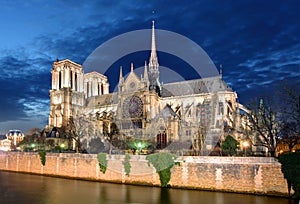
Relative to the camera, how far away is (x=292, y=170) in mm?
17938

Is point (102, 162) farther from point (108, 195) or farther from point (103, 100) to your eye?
point (103, 100)

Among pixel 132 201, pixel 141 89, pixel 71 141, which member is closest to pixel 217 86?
pixel 141 89

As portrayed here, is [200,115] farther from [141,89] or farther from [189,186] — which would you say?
[189,186]

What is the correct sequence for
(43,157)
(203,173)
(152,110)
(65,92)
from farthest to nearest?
(65,92)
(152,110)
(43,157)
(203,173)

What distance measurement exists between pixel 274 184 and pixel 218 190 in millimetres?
3766

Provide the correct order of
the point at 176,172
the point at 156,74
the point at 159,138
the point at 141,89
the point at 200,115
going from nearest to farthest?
the point at 176,172
the point at 159,138
the point at 200,115
the point at 141,89
the point at 156,74

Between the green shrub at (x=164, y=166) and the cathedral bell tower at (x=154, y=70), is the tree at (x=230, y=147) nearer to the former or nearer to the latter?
the green shrub at (x=164, y=166)

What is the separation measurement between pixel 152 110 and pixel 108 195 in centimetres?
2837

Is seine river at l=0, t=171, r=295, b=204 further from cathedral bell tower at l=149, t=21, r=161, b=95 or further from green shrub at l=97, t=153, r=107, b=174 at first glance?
cathedral bell tower at l=149, t=21, r=161, b=95

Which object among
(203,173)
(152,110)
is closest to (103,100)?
(152,110)

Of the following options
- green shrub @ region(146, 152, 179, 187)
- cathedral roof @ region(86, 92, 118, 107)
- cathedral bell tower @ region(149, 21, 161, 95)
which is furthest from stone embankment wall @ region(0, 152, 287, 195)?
cathedral roof @ region(86, 92, 118, 107)

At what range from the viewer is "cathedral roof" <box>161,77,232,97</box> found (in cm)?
4850

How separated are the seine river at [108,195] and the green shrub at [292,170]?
0.93 m

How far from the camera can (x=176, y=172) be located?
22844 millimetres
